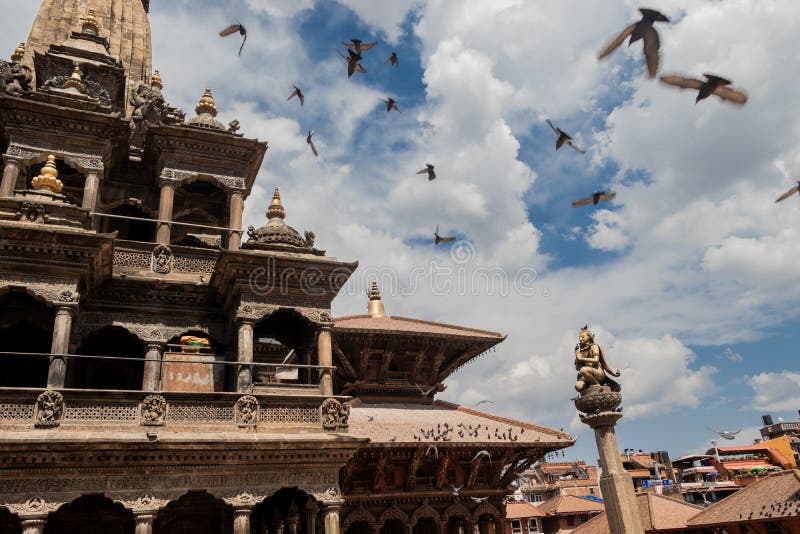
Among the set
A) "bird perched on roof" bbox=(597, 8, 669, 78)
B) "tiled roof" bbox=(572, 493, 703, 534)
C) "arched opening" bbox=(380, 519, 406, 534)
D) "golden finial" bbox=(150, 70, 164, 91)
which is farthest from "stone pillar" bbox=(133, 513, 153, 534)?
"tiled roof" bbox=(572, 493, 703, 534)

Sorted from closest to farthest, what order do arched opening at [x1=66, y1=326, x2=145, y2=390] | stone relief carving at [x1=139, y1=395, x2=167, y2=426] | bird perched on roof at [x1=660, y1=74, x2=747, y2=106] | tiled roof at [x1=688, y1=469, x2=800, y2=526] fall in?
bird perched on roof at [x1=660, y1=74, x2=747, y2=106], stone relief carving at [x1=139, y1=395, x2=167, y2=426], arched opening at [x1=66, y1=326, x2=145, y2=390], tiled roof at [x1=688, y1=469, x2=800, y2=526]

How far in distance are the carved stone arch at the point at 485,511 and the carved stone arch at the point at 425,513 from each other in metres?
1.38

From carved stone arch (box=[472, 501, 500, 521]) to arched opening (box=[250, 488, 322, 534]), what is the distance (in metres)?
5.47

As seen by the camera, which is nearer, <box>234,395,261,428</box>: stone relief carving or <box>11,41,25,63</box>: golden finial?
<box>234,395,261,428</box>: stone relief carving

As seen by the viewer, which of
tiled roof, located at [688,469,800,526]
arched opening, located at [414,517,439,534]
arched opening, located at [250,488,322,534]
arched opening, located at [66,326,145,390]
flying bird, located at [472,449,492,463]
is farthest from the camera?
tiled roof, located at [688,469,800,526]

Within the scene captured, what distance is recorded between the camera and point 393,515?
65.9ft

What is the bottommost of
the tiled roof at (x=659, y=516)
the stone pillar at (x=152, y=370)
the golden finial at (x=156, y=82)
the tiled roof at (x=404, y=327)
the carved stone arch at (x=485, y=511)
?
the tiled roof at (x=659, y=516)

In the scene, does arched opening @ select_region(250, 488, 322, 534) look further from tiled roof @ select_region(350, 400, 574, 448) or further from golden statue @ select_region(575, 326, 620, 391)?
golden statue @ select_region(575, 326, 620, 391)

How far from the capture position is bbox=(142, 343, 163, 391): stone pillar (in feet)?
54.0

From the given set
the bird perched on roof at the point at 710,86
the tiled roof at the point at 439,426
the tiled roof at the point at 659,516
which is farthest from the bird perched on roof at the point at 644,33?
the tiled roof at the point at 659,516

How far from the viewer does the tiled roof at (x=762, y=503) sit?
2597 cm

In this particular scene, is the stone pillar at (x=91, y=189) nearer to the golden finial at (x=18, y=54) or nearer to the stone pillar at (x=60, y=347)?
the stone pillar at (x=60, y=347)

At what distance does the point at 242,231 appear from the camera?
19.5 metres

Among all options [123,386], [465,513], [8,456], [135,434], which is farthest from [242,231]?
[465,513]
